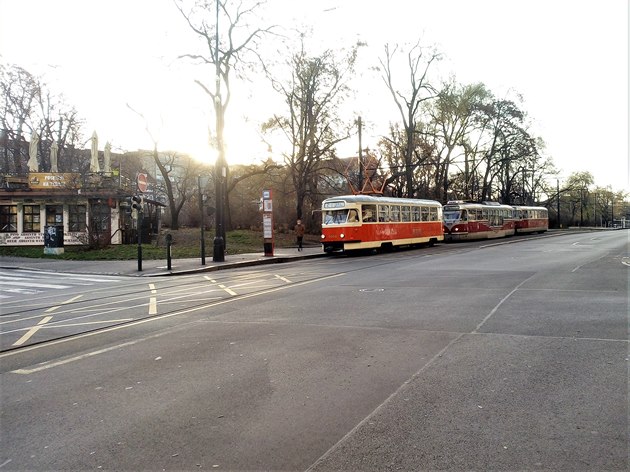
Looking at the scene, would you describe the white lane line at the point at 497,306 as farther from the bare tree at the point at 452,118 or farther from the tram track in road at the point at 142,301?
the bare tree at the point at 452,118

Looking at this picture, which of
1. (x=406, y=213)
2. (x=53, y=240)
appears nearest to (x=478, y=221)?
(x=406, y=213)

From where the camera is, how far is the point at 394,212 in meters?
31.4

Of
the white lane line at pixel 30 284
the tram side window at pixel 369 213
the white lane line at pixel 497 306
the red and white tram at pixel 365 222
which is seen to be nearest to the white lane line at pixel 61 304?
the white lane line at pixel 30 284

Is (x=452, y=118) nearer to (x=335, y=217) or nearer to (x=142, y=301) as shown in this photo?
(x=335, y=217)

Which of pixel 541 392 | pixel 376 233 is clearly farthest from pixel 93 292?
pixel 376 233

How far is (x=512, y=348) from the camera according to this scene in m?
6.42

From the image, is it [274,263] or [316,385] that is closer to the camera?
[316,385]

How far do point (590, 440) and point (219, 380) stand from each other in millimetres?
3356

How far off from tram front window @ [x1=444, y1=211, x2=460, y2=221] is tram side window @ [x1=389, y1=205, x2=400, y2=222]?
11945mm

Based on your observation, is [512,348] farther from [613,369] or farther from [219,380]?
[219,380]

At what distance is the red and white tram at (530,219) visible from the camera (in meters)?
54.4

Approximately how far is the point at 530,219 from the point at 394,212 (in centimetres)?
3261

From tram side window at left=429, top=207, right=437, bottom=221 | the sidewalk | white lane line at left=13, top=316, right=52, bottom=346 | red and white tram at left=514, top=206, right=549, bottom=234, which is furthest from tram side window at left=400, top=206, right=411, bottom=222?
white lane line at left=13, top=316, right=52, bottom=346

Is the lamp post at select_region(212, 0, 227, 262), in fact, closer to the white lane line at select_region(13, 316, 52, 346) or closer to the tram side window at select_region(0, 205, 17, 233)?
the white lane line at select_region(13, 316, 52, 346)
